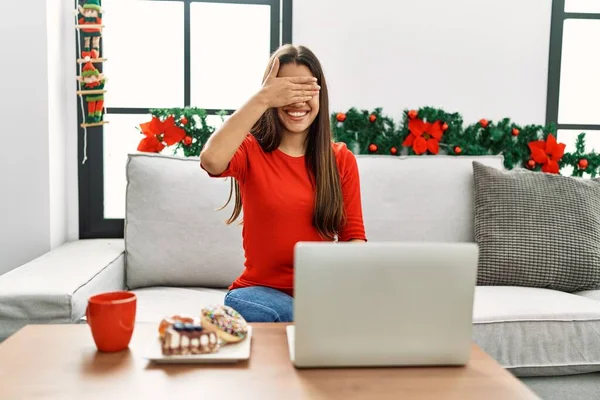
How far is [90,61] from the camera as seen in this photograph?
7.45 feet

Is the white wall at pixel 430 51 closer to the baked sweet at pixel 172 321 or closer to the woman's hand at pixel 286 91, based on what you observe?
the woman's hand at pixel 286 91

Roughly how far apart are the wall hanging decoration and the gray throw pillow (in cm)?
157

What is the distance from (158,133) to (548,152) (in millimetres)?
1674

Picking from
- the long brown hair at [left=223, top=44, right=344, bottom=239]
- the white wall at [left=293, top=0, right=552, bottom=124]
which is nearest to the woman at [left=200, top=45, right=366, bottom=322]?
the long brown hair at [left=223, top=44, right=344, bottom=239]

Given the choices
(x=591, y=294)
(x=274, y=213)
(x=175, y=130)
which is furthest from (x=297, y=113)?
(x=591, y=294)

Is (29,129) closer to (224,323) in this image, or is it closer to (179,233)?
(179,233)

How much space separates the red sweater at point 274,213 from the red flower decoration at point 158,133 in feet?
2.91

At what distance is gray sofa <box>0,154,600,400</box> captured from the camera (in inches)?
62.4

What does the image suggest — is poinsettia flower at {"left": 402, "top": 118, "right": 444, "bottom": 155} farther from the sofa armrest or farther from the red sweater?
the sofa armrest

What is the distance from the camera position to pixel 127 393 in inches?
29.3

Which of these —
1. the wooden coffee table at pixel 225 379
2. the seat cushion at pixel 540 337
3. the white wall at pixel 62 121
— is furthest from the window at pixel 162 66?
the wooden coffee table at pixel 225 379

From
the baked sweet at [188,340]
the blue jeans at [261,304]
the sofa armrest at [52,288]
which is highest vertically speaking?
the baked sweet at [188,340]

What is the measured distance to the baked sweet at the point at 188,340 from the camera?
86 centimetres

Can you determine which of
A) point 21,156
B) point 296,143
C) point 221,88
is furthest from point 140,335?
point 221,88
